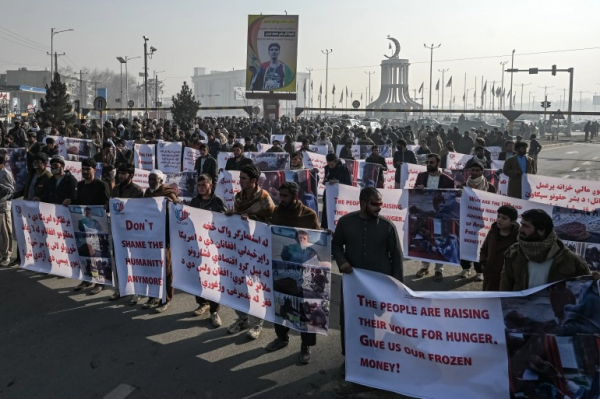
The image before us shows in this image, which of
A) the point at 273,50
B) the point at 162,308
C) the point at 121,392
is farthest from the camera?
the point at 273,50

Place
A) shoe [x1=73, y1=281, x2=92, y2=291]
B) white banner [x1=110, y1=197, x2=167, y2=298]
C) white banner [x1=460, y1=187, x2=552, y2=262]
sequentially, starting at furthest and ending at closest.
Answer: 1. white banner [x1=460, y1=187, x2=552, y2=262]
2. shoe [x1=73, y1=281, x2=92, y2=291]
3. white banner [x1=110, y1=197, x2=167, y2=298]

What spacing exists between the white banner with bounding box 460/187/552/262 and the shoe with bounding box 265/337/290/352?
3.42 meters

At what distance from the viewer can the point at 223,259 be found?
640 cm

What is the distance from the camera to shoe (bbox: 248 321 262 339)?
6.35 meters

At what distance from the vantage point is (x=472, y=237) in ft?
28.0

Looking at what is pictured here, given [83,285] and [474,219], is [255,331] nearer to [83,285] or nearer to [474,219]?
[83,285]

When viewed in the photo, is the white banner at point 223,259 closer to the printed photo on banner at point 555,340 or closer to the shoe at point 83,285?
the shoe at point 83,285

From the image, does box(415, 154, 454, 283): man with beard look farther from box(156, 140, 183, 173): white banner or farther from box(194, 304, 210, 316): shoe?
box(156, 140, 183, 173): white banner

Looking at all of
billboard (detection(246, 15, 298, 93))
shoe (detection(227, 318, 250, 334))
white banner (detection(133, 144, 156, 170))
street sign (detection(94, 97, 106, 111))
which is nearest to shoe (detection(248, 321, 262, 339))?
shoe (detection(227, 318, 250, 334))

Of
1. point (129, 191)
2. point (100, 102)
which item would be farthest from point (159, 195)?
point (100, 102)

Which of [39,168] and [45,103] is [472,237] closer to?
[39,168]

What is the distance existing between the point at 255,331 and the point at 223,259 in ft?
2.64

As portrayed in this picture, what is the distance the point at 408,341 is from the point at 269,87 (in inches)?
1586

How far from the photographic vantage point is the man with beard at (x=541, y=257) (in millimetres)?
4590
